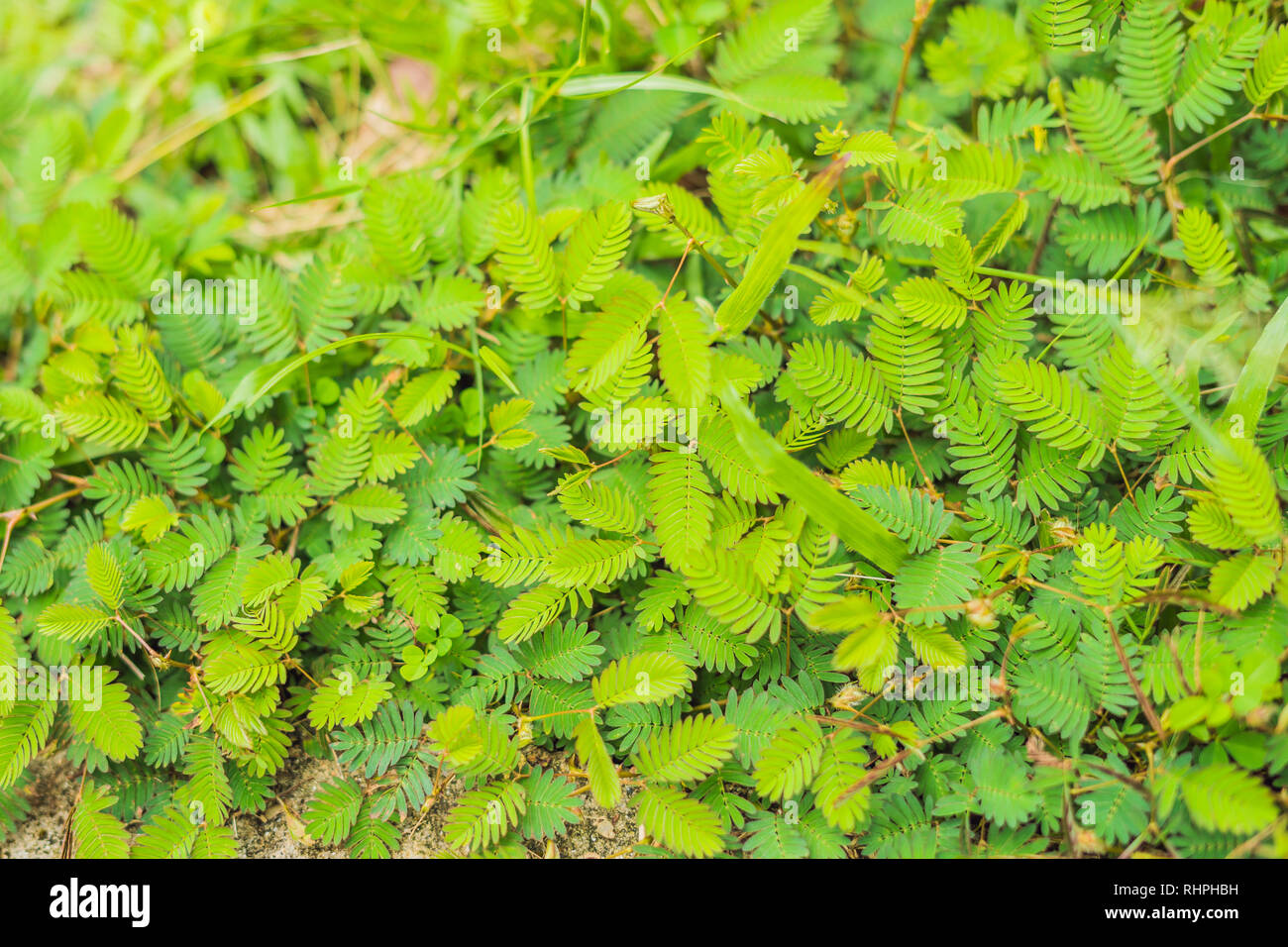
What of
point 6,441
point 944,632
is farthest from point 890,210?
point 6,441

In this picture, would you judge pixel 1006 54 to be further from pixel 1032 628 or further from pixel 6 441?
pixel 6 441

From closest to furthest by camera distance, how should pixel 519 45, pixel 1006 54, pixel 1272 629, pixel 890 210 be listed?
pixel 1272 629 < pixel 890 210 < pixel 1006 54 < pixel 519 45

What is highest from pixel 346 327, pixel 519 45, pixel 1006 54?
pixel 519 45

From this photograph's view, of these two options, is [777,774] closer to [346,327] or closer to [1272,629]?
[1272,629]

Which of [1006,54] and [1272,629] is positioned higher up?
[1006,54]

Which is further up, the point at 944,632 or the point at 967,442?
the point at 967,442

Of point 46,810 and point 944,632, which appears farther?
point 46,810

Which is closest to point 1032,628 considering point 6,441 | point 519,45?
point 519,45

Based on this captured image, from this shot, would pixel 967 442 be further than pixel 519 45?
No

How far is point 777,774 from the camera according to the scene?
1728mm

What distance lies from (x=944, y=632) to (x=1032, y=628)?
0.21 metres

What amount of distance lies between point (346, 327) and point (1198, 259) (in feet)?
7.29

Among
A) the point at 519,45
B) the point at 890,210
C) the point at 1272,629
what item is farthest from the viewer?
the point at 519,45

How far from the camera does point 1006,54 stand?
7.23ft
